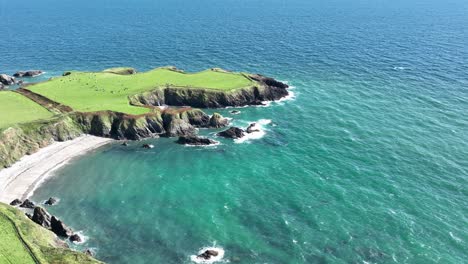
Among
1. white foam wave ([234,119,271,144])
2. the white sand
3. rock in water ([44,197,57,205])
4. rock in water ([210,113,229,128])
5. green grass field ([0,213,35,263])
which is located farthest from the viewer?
rock in water ([210,113,229,128])

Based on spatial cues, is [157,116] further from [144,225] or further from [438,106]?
[438,106]

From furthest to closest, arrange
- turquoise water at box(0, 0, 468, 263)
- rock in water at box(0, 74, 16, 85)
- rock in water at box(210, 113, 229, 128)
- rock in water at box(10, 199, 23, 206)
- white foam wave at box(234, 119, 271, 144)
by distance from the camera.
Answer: rock in water at box(0, 74, 16, 85) → rock in water at box(210, 113, 229, 128) → white foam wave at box(234, 119, 271, 144) → rock in water at box(10, 199, 23, 206) → turquoise water at box(0, 0, 468, 263)

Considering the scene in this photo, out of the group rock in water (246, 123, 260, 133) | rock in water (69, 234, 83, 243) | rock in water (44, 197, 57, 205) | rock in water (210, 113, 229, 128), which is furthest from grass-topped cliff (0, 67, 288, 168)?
rock in water (69, 234, 83, 243)

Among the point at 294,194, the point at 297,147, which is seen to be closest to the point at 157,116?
the point at 297,147

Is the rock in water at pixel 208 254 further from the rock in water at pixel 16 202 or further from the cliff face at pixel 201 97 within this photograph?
the cliff face at pixel 201 97

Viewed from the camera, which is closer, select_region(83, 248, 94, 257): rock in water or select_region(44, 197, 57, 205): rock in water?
select_region(83, 248, 94, 257): rock in water

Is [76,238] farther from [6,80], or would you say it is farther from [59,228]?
[6,80]

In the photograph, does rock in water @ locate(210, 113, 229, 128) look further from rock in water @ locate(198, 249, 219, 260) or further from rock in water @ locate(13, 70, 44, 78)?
rock in water @ locate(13, 70, 44, 78)
